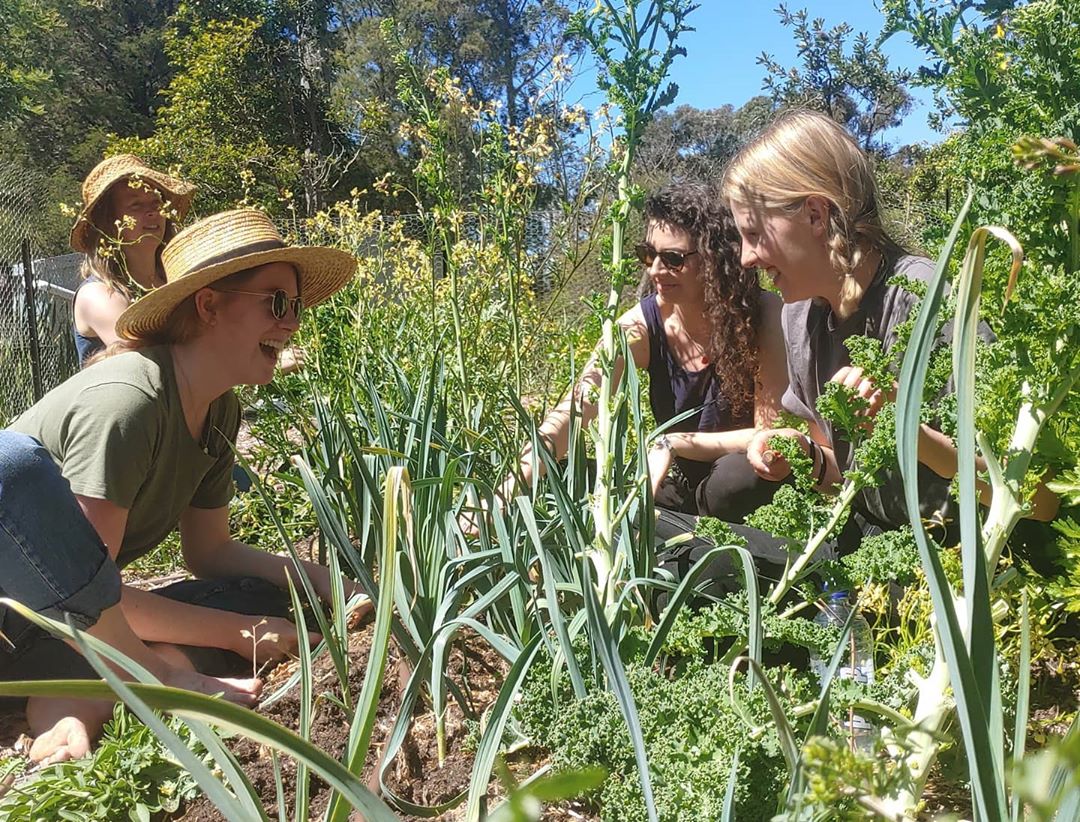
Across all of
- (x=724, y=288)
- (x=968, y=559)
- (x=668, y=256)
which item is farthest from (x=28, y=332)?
(x=968, y=559)

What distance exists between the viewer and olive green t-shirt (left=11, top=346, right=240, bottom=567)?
6.62 ft

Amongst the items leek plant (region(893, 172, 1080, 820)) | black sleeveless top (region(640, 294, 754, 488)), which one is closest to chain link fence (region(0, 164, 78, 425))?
black sleeveless top (region(640, 294, 754, 488))

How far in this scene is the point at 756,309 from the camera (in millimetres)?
2863

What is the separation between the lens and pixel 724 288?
2.79 m

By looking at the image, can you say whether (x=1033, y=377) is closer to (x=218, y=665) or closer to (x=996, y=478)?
(x=996, y=478)

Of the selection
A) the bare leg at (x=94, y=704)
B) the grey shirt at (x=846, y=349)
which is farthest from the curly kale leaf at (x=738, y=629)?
the bare leg at (x=94, y=704)

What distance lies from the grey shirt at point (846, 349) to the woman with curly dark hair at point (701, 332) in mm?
241

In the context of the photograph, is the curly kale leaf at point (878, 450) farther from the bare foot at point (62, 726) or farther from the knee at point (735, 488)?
the bare foot at point (62, 726)

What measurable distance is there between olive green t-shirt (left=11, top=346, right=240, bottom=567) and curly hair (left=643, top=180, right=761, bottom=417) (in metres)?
1.47

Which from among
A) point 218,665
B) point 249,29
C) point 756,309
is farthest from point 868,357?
point 249,29

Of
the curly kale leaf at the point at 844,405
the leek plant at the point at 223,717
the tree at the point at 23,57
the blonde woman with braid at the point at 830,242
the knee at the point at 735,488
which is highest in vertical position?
the tree at the point at 23,57

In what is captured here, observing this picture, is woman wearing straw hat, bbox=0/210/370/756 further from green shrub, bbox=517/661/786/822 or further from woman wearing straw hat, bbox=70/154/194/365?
green shrub, bbox=517/661/786/822

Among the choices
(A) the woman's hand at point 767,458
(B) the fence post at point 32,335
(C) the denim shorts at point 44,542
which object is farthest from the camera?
(B) the fence post at point 32,335

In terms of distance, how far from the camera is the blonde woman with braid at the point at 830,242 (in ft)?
7.02
